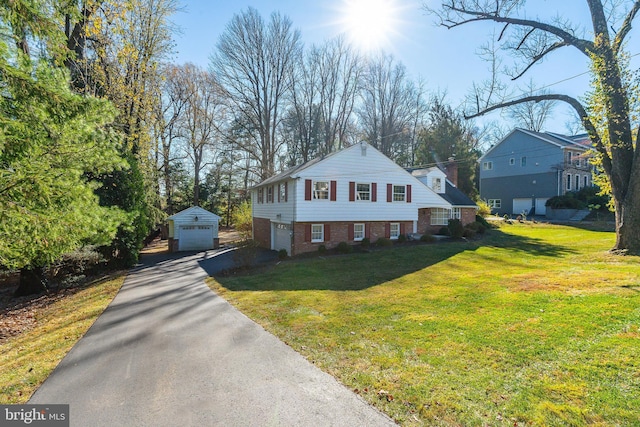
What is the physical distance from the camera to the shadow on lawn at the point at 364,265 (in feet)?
36.0

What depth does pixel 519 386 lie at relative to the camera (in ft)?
12.4

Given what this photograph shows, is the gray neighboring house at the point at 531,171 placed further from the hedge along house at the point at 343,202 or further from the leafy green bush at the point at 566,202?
the hedge along house at the point at 343,202

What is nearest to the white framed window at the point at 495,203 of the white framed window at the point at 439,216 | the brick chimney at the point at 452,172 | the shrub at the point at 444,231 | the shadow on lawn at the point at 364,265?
the brick chimney at the point at 452,172

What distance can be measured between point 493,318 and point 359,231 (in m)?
13.5

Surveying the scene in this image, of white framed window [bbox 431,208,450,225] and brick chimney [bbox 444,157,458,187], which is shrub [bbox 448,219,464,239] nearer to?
white framed window [bbox 431,208,450,225]

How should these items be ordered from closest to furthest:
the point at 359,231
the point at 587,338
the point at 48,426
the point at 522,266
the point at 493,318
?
the point at 48,426, the point at 587,338, the point at 493,318, the point at 522,266, the point at 359,231

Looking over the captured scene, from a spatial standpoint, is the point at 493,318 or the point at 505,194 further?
the point at 505,194

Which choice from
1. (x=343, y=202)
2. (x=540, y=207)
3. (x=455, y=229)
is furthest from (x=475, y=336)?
(x=540, y=207)

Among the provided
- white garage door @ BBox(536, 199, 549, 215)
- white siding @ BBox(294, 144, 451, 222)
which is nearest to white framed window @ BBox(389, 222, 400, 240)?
white siding @ BBox(294, 144, 451, 222)

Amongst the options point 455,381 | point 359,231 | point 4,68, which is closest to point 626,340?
point 455,381

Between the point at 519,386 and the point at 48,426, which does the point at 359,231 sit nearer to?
the point at 519,386

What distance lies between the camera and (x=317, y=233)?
1834 centimetres

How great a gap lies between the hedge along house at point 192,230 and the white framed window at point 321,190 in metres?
10.4

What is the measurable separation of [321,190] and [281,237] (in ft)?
14.1
